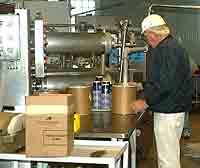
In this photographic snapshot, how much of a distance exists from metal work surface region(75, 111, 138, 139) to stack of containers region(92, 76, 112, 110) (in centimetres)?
7

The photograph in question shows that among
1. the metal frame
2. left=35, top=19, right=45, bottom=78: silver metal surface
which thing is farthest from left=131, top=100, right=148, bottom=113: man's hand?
left=35, top=19, right=45, bottom=78: silver metal surface

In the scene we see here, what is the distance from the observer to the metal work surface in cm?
218

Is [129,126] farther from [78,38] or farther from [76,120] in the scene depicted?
[78,38]

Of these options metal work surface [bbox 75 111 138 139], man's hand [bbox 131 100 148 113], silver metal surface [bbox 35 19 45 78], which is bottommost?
metal work surface [bbox 75 111 138 139]

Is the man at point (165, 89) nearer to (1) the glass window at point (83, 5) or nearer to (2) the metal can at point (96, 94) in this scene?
(2) the metal can at point (96, 94)

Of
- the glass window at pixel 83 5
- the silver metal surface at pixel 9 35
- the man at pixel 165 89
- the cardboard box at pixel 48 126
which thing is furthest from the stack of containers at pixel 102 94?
the glass window at pixel 83 5

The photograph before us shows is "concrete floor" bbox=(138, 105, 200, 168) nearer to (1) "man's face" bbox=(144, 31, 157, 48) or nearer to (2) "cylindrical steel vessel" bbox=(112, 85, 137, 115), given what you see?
(2) "cylindrical steel vessel" bbox=(112, 85, 137, 115)

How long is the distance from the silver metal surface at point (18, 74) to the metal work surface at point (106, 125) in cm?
39

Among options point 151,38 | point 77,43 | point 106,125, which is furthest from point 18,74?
point 151,38

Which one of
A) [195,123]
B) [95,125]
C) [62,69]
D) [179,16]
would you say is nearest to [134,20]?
[179,16]

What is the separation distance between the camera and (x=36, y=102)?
1.88 metres

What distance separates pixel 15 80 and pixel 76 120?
1.28ft

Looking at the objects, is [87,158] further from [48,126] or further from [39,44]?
[39,44]

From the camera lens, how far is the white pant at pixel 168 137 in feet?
8.91
